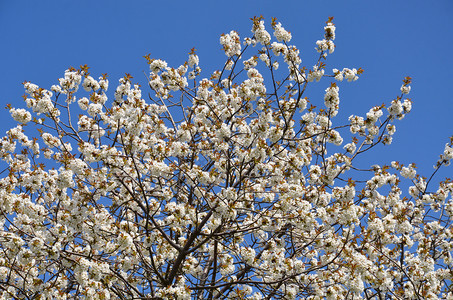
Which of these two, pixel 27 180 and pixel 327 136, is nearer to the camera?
pixel 27 180

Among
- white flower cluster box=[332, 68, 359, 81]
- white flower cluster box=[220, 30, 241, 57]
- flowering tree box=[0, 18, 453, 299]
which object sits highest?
white flower cluster box=[220, 30, 241, 57]

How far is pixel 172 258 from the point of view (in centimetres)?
747

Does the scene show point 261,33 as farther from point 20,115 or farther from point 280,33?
point 20,115

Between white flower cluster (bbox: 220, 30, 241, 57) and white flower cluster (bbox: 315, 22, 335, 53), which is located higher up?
white flower cluster (bbox: 220, 30, 241, 57)

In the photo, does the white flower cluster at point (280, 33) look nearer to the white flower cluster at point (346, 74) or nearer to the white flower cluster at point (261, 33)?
the white flower cluster at point (261, 33)

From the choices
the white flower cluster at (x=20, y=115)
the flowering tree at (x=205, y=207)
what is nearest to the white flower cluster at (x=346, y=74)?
the flowering tree at (x=205, y=207)

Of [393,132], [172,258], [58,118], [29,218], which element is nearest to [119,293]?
[172,258]

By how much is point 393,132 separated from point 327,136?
58.9 inches

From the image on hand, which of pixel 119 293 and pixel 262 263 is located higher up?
pixel 262 263

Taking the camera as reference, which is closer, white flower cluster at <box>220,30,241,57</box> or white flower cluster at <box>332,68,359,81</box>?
white flower cluster at <box>332,68,359,81</box>

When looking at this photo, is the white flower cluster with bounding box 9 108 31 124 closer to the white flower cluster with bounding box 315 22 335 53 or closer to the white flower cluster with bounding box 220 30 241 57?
the white flower cluster with bounding box 220 30 241 57

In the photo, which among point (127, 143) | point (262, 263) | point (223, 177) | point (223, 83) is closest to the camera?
point (127, 143)

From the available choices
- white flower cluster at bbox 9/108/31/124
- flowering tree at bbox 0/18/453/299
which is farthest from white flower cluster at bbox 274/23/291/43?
white flower cluster at bbox 9/108/31/124

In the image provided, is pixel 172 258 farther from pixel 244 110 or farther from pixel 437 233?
pixel 437 233
